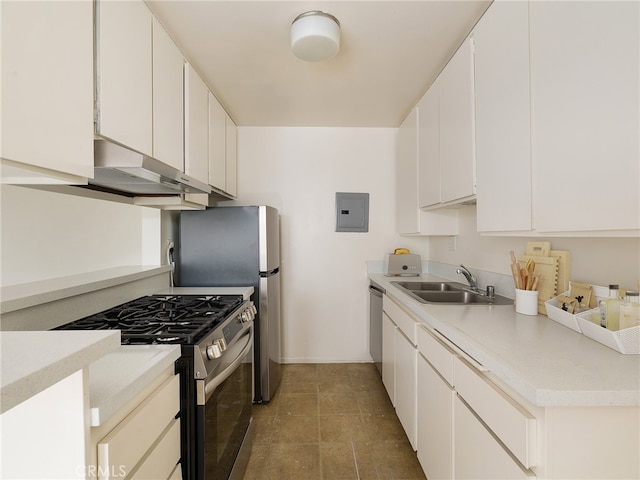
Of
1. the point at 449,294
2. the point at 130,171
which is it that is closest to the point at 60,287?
the point at 130,171

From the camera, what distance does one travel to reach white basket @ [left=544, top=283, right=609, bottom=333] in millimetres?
1127

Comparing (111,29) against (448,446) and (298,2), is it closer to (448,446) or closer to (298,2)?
(298,2)

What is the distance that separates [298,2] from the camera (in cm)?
140

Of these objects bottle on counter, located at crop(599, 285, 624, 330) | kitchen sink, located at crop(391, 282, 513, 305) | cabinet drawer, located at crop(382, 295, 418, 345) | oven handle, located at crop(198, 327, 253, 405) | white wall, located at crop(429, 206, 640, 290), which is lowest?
oven handle, located at crop(198, 327, 253, 405)

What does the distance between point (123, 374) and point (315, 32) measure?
5.23 ft

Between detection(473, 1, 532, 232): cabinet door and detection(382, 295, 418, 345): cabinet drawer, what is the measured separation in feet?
2.12

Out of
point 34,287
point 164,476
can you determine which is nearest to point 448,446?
point 164,476

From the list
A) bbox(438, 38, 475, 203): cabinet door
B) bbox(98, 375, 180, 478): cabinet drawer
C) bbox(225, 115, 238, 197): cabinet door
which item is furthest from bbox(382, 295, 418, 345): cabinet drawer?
bbox(225, 115, 238, 197): cabinet door

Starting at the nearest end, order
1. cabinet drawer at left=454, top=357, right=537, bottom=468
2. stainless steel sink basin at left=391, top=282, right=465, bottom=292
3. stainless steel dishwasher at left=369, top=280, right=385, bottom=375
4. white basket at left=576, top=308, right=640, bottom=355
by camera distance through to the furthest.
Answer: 1. cabinet drawer at left=454, top=357, right=537, bottom=468
2. white basket at left=576, top=308, right=640, bottom=355
3. stainless steel sink basin at left=391, top=282, right=465, bottom=292
4. stainless steel dishwasher at left=369, top=280, right=385, bottom=375

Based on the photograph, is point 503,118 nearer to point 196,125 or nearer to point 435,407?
point 435,407

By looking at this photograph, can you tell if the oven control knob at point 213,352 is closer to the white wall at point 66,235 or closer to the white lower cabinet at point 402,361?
the white wall at point 66,235

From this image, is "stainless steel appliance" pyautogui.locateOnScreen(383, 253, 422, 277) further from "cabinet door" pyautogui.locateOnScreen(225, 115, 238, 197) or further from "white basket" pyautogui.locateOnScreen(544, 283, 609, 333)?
"cabinet door" pyautogui.locateOnScreen(225, 115, 238, 197)

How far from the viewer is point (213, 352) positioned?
1111 mm

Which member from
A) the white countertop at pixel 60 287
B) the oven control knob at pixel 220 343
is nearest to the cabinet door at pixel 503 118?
the oven control knob at pixel 220 343
